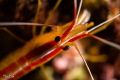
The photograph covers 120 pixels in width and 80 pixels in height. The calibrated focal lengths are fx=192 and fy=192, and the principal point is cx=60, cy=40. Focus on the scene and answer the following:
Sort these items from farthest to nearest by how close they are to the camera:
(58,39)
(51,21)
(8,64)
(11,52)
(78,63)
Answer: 1. (78,63)
2. (51,21)
3. (11,52)
4. (8,64)
5. (58,39)

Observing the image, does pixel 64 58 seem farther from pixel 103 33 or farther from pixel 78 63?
pixel 103 33

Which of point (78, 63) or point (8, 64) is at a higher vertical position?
point (8, 64)

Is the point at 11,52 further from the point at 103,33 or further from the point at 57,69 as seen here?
the point at 103,33

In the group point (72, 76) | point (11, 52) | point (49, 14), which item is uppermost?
point (49, 14)

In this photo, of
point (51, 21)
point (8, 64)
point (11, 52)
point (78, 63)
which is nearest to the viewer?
point (8, 64)

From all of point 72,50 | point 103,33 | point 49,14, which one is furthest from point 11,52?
point 103,33

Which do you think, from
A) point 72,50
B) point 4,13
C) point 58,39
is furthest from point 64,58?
point 4,13

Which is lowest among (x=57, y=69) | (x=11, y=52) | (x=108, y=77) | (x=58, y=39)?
(x=108, y=77)

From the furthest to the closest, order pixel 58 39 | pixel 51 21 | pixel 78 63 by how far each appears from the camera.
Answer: pixel 78 63 → pixel 51 21 → pixel 58 39

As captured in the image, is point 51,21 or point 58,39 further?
point 51,21
